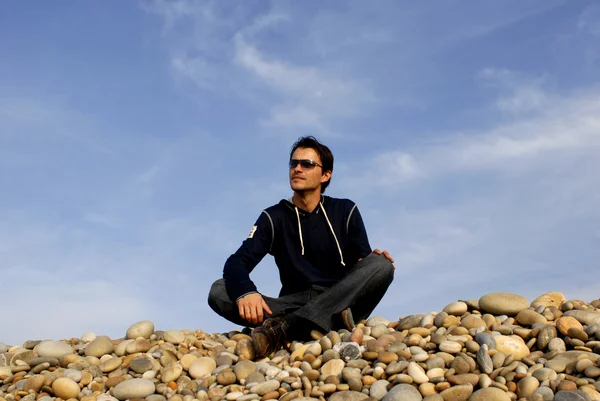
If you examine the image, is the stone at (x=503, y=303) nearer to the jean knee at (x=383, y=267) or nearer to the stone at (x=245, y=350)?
the jean knee at (x=383, y=267)

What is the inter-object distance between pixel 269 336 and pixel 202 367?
0.60 meters

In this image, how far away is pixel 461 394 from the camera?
183 inches

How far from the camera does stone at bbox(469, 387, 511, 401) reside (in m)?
4.51

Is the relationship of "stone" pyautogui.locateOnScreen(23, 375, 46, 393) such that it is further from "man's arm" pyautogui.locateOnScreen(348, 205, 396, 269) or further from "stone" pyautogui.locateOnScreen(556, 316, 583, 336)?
"stone" pyautogui.locateOnScreen(556, 316, 583, 336)

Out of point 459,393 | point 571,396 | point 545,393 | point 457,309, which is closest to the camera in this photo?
point 571,396

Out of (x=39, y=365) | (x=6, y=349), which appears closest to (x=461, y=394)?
(x=39, y=365)

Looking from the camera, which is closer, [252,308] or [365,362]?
[365,362]

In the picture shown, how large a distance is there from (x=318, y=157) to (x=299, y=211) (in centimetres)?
55

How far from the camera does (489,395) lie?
4531 millimetres

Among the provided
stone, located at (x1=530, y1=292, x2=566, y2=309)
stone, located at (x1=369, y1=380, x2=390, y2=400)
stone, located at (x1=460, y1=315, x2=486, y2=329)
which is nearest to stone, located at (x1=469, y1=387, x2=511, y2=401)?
stone, located at (x1=369, y1=380, x2=390, y2=400)

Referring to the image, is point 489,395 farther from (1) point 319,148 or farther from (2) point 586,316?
(1) point 319,148

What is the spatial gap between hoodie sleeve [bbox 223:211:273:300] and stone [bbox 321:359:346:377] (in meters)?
1.12

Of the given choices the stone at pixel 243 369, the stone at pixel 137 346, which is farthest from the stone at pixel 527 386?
the stone at pixel 137 346

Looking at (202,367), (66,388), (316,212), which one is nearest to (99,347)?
(66,388)
